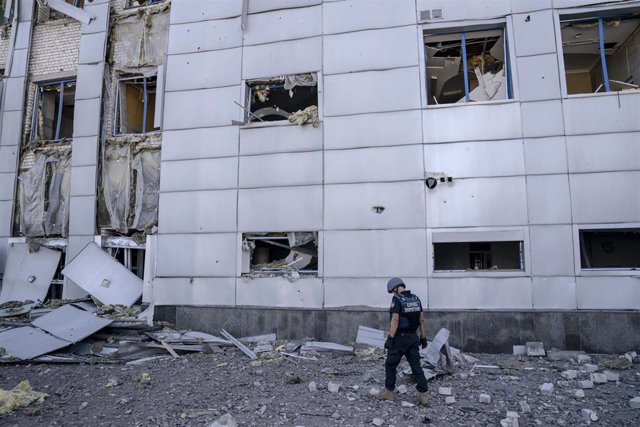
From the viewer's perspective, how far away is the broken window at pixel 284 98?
9.76m

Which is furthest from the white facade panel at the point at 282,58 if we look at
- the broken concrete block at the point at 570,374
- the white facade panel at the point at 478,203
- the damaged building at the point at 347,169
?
the broken concrete block at the point at 570,374

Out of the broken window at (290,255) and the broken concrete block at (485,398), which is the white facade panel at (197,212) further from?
the broken concrete block at (485,398)

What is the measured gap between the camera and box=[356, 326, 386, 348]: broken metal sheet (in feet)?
28.2

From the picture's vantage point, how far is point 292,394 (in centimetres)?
620

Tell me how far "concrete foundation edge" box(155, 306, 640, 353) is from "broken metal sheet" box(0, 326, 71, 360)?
270 cm

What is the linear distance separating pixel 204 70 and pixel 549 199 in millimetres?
8305

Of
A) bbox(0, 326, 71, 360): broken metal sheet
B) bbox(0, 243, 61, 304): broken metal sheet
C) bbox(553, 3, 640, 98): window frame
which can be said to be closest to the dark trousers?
bbox(553, 3, 640, 98): window frame

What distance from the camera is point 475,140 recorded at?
8.90 metres

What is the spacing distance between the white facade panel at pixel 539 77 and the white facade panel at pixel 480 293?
3.72 metres

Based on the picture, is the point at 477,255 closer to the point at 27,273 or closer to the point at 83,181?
the point at 83,181

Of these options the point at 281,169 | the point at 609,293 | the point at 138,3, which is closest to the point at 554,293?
the point at 609,293

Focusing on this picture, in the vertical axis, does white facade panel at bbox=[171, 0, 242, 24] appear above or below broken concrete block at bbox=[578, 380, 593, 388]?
above

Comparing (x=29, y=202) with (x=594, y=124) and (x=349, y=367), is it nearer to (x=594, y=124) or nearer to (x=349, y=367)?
(x=349, y=367)

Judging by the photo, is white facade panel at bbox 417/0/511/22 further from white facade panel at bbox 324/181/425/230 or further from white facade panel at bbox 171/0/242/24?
white facade panel at bbox 171/0/242/24
